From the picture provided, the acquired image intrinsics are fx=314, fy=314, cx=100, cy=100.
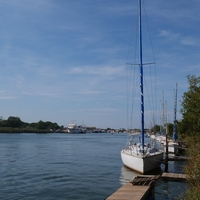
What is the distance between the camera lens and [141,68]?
31.4 metres

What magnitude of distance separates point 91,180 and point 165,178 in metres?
8.10

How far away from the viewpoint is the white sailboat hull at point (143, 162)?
27.8 m

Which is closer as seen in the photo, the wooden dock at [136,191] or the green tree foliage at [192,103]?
the wooden dock at [136,191]

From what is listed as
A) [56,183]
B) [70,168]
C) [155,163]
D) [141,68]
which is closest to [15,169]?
[70,168]

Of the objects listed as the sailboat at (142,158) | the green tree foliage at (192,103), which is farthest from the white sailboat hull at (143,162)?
the green tree foliage at (192,103)

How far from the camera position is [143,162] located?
90.5 ft

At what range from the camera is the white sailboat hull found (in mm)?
27761

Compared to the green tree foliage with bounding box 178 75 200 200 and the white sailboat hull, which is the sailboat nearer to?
the white sailboat hull

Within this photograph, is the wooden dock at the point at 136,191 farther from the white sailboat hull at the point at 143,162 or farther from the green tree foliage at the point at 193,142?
the white sailboat hull at the point at 143,162

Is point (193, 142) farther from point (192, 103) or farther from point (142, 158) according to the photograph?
point (142, 158)

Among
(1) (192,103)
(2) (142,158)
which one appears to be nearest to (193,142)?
(1) (192,103)

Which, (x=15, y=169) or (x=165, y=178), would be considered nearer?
(x=165, y=178)

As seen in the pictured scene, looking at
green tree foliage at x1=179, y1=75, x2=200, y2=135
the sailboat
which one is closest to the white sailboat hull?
the sailboat

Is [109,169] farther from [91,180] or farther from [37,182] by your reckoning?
[37,182]
